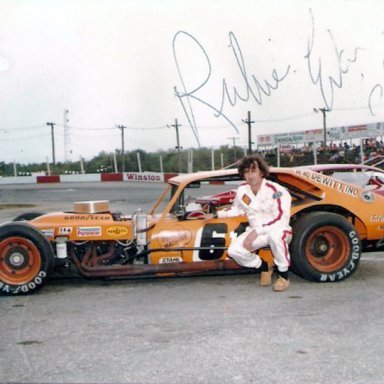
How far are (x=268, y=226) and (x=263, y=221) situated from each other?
7 centimetres

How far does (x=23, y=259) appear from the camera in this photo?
18.4 feet

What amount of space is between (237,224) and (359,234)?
4.54ft

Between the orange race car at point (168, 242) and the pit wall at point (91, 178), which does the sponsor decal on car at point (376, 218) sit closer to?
the orange race car at point (168, 242)

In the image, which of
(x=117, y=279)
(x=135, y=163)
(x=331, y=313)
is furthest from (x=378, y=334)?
(x=135, y=163)

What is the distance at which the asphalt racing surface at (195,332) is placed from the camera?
3.46 meters

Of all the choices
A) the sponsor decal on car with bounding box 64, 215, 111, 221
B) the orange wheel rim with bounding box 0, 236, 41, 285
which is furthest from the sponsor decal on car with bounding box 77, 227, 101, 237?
the orange wheel rim with bounding box 0, 236, 41, 285

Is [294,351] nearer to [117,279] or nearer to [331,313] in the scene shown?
[331,313]

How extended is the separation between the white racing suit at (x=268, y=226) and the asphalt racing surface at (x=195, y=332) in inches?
12.0

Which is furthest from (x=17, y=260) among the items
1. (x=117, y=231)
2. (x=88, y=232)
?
(x=117, y=231)

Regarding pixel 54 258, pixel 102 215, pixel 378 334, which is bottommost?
pixel 378 334

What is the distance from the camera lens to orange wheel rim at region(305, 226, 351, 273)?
586 cm

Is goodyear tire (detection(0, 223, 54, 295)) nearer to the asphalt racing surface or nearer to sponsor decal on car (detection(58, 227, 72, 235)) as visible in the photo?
the asphalt racing surface

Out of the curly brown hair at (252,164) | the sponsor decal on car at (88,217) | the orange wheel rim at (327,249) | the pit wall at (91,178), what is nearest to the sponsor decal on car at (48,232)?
the sponsor decal on car at (88,217)

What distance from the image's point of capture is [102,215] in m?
5.98
